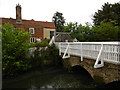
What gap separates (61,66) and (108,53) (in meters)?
8.53

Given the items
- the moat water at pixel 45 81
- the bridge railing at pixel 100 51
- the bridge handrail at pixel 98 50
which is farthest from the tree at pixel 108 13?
the bridge railing at pixel 100 51

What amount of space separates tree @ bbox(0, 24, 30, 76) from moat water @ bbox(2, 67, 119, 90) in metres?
0.96

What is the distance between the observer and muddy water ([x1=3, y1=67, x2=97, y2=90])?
8486 mm

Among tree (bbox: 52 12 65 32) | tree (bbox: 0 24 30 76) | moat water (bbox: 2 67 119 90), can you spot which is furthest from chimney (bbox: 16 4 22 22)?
tree (bbox: 52 12 65 32)

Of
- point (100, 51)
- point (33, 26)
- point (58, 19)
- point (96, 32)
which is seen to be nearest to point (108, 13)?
point (96, 32)

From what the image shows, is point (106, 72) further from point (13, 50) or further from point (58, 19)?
point (58, 19)

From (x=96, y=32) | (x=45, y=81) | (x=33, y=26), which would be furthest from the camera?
(x=33, y=26)

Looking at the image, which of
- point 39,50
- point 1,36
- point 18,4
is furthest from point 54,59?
point 18,4

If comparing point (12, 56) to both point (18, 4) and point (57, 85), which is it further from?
point (18, 4)

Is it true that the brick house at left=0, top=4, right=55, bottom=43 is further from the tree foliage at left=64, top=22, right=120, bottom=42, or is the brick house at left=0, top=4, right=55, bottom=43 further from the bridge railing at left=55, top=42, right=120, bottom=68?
the bridge railing at left=55, top=42, right=120, bottom=68

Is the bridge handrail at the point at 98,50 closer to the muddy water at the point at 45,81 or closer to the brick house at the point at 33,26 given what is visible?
the muddy water at the point at 45,81

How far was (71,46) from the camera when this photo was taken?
998 centimetres

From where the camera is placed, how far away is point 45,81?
9.66 m

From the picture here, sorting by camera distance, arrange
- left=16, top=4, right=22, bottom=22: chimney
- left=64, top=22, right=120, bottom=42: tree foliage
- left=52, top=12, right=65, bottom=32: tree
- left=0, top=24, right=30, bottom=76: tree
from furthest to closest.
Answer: left=52, top=12, right=65, bottom=32: tree → left=16, top=4, right=22, bottom=22: chimney → left=64, top=22, right=120, bottom=42: tree foliage → left=0, top=24, right=30, bottom=76: tree
